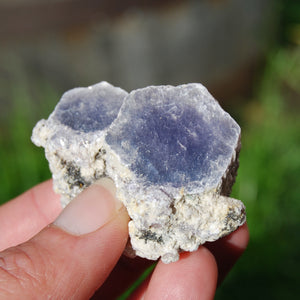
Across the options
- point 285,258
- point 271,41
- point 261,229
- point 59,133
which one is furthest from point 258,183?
point 271,41

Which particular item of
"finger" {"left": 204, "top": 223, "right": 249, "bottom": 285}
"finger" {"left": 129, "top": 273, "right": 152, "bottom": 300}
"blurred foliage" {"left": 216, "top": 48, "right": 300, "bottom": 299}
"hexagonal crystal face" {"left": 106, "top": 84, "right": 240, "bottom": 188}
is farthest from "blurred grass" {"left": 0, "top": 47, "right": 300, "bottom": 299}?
"hexagonal crystal face" {"left": 106, "top": 84, "right": 240, "bottom": 188}

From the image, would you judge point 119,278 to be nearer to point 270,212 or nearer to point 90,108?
point 90,108

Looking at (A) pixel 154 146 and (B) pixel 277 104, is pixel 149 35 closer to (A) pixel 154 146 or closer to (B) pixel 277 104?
(B) pixel 277 104

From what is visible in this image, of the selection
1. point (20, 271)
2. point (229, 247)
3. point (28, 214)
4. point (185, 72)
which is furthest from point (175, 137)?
point (185, 72)

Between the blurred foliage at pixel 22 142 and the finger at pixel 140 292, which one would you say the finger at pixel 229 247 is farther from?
the blurred foliage at pixel 22 142

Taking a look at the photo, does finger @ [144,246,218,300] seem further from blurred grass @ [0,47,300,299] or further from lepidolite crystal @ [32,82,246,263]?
blurred grass @ [0,47,300,299]
